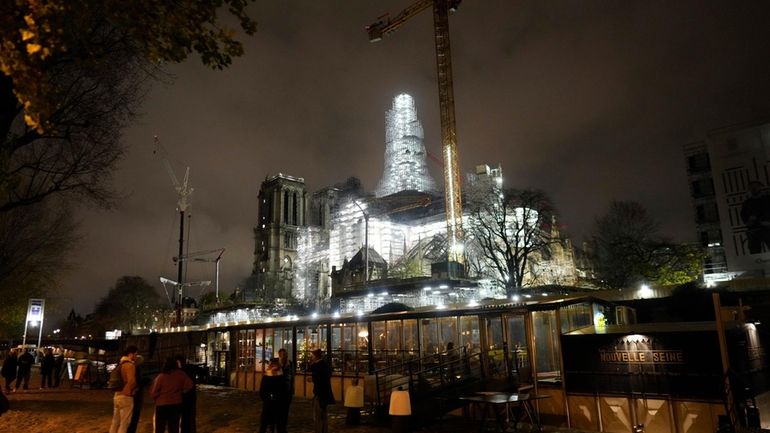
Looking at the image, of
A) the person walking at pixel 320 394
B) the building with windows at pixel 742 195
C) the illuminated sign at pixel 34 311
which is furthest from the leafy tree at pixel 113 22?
the building with windows at pixel 742 195

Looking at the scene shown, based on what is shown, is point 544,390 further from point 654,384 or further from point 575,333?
point 654,384

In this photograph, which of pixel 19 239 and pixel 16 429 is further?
pixel 19 239

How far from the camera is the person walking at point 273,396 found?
33.6ft

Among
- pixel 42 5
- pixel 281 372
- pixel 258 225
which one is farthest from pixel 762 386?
pixel 258 225

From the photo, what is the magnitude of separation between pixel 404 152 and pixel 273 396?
3918 inches

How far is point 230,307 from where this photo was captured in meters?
94.3

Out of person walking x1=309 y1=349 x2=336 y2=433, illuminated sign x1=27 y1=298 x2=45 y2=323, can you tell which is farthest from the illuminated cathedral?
person walking x1=309 y1=349 x2=336 y2=433

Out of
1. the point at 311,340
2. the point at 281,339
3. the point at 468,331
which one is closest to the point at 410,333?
the point at 468,331

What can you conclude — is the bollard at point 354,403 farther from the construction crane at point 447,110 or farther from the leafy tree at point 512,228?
the construction crane at point 447,110

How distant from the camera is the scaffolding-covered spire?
108000mm

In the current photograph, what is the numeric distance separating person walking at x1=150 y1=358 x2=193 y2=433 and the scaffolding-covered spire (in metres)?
99.4

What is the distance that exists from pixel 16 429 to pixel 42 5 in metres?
11.4

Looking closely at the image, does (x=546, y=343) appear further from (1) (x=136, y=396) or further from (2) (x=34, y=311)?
(2) (x=34, y=311)

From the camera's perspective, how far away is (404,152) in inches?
4254
